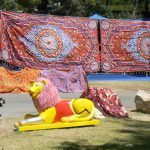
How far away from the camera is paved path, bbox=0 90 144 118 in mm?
13189

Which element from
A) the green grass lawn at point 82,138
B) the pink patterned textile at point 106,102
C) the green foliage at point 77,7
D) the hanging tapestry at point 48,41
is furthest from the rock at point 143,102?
the green foliage at point 77,7

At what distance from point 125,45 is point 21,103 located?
11681mm

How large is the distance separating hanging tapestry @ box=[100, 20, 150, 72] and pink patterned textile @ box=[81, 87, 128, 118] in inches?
510

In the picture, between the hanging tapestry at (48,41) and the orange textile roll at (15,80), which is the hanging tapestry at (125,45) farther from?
the orange textile roll at (15,80)

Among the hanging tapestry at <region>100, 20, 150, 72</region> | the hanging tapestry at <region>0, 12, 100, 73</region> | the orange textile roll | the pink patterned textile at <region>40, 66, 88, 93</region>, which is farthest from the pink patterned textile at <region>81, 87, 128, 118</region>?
the hanging tapestry at <region>100, 20, 150, 72</region>

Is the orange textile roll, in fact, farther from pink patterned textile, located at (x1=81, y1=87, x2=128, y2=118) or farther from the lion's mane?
the lion's mane

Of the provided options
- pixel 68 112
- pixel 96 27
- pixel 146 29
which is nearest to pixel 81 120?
pixel 68 112

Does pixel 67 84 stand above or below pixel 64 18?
below

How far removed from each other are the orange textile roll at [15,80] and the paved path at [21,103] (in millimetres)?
874

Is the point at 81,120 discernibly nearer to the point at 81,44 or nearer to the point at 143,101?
the point at 143,101

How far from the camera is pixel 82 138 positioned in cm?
900

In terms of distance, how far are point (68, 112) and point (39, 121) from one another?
57 centimetres

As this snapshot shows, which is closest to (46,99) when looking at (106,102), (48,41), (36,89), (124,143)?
(36,89)

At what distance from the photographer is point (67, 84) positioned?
19547 millimetres
